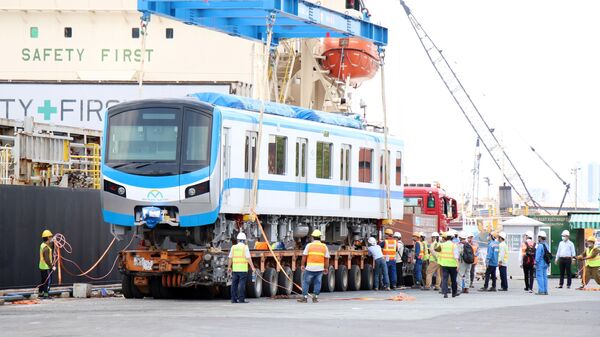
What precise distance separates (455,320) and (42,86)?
28397mm

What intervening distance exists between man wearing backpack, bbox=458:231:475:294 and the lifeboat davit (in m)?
19.4

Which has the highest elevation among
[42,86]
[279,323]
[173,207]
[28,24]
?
[28,24]

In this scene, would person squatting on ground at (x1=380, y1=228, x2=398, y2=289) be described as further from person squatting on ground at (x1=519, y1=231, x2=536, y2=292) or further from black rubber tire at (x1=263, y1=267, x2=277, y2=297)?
black rubber tire at (x1=263, y1=267, x2=277, y2=297)

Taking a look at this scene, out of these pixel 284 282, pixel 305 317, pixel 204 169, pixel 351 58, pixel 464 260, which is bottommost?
pixel 305 317

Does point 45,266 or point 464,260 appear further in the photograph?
point 464,260

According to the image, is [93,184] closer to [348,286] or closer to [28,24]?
[348,286]

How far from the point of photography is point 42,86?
46.6 metres

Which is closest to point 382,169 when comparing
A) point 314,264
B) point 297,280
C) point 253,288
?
point 297,280

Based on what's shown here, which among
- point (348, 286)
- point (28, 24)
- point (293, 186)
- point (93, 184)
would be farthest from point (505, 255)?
point (28, 24)

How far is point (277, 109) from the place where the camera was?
30.1 meters

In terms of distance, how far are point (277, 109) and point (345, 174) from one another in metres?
3.82

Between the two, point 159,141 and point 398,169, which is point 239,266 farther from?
point 398,169

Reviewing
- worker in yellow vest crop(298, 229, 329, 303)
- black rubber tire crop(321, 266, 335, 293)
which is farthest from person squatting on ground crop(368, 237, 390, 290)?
worker in yellow vest crop(298, 229, 329, 303)

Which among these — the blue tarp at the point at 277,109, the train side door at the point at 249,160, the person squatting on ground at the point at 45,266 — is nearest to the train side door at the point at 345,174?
the blue tarp at the point at 277,109
